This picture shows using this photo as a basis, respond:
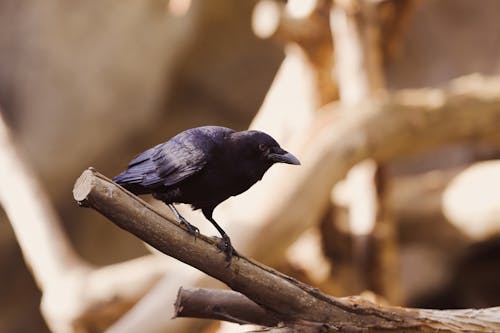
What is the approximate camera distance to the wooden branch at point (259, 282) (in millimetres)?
1464

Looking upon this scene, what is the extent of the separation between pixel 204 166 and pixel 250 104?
4852mm

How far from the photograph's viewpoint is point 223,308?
6.10 feet

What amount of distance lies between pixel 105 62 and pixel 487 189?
279 cm

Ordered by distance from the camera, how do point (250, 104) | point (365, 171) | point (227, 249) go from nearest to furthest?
point (227, 249), point (365, 171), point (250, 104)

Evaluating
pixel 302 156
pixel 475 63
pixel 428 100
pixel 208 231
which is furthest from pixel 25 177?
pixel 475 63

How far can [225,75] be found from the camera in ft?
21.0

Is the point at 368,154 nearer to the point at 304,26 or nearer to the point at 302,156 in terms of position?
the point at 302,156

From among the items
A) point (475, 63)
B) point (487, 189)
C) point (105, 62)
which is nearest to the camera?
point (487, 189)

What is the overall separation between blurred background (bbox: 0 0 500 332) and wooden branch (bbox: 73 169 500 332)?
5.23ft

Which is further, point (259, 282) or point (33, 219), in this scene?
point (33, 219)

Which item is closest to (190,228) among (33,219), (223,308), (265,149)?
(265,149)

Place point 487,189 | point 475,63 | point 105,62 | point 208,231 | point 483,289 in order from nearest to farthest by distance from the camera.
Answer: point 208,231 → point 487,189 → point 483,289 → point 105,62 → point 475,63

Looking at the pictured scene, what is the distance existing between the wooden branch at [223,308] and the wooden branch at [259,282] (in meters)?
0.06

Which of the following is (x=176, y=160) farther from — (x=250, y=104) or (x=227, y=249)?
(x=250, y=104)
